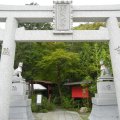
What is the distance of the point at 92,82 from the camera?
1880 cm

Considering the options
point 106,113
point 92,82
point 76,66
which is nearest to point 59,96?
point 76,66

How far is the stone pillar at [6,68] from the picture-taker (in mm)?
8188

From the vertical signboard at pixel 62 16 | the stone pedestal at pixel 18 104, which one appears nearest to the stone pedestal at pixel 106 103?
the stone pedestal at pixel 18 104

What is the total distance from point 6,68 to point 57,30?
7.48 feet

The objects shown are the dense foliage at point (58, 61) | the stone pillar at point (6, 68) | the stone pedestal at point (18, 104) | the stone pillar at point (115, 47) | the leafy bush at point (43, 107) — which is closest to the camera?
the stone pillar at point (6, 68)

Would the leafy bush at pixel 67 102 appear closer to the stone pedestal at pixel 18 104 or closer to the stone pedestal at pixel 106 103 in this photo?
the stone pedestal at pixel 106 103

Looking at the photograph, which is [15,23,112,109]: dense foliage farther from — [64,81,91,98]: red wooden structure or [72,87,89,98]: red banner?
[72,87,89,98]: red banner

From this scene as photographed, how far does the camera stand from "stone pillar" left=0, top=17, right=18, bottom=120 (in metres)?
8.19

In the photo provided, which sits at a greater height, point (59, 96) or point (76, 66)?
point (76, 66)

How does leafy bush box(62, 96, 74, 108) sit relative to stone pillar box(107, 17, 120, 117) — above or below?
below

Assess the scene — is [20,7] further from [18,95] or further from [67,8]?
[18,95]

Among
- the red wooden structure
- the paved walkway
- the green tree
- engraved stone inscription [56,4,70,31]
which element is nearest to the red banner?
the red wooden structure

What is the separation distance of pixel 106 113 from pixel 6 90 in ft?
17.0

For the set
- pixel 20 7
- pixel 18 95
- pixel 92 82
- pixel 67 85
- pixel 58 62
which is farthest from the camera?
pixel 67 85
